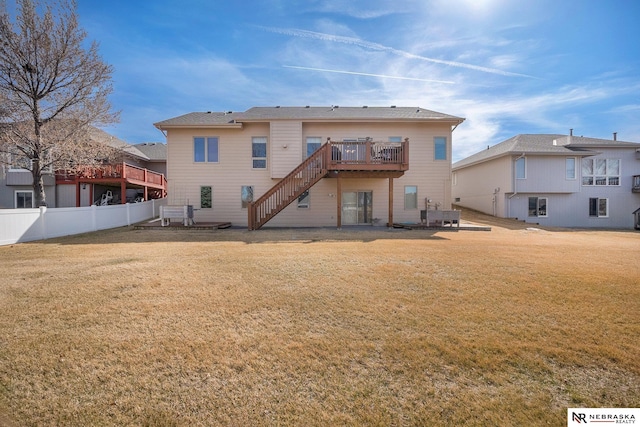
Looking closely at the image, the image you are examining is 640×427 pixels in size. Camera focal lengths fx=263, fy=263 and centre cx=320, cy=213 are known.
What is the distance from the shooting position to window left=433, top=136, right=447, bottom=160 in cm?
1594

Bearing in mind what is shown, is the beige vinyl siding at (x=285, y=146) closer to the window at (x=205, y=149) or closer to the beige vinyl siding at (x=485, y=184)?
the window at (x=205, y=149)

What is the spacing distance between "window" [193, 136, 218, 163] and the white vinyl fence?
189 inches

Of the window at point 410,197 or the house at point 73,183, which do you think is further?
the house at point 73,183

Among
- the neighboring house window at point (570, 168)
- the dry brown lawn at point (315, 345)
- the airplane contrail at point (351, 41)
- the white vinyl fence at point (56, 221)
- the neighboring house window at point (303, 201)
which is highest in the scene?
the airplane contrail at point (351, 41)

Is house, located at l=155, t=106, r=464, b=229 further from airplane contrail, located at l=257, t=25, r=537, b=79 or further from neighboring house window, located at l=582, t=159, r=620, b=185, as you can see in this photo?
neighboring house window, located at l=582, t=159, r=620, b=185

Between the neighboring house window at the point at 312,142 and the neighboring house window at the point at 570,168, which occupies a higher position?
the neighboring house window at the point at 312,142

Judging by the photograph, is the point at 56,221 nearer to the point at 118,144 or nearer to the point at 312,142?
the point at 118,144

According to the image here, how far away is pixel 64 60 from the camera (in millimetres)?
11672

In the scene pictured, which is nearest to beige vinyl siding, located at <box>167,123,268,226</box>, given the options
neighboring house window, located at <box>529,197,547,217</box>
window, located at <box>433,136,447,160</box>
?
window, located at <box>433,136,447,160</box>

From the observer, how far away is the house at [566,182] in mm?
20125

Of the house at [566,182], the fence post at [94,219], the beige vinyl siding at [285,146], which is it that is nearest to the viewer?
the fence post at [94,219]

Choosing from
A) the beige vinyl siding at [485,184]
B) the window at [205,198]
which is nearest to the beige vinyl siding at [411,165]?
the window at [205,198]

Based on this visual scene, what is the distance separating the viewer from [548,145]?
830 inches

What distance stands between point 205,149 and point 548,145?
25.8m
